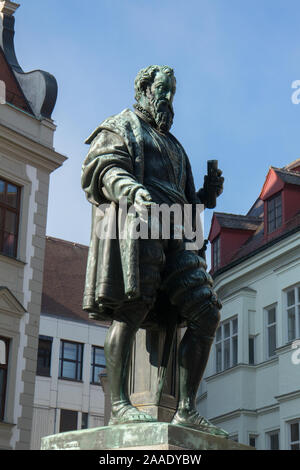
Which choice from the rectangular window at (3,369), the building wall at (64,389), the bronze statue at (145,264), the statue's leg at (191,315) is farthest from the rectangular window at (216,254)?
the statue's leg at (191,315)

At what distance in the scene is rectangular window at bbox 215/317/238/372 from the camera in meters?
26.3

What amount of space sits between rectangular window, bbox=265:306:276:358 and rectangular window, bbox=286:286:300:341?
3.71ft

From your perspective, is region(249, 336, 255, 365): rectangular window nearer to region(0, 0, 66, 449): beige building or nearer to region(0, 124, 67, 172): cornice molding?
region(0, 0, 66, 449): beige building

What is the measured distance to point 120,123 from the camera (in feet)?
18.5

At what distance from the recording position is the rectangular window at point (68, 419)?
131ft

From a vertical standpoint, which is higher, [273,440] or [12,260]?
[12,260]

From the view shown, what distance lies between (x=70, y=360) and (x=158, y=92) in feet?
117

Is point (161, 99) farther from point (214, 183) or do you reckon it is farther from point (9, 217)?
point (9, 217)

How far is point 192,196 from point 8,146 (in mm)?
15858

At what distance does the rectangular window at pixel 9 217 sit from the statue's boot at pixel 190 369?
51.5 ft

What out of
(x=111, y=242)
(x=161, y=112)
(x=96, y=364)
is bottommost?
(x=111, y=242)

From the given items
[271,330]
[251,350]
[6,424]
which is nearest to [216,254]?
[251,350]

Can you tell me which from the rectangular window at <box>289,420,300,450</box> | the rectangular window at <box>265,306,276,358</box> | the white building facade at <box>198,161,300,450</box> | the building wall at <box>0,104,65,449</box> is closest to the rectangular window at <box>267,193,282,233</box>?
the white building facade at <box>198,161,300,450</box>

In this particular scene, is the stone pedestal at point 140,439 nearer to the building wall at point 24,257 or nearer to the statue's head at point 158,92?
the statue's head at point 158,92
